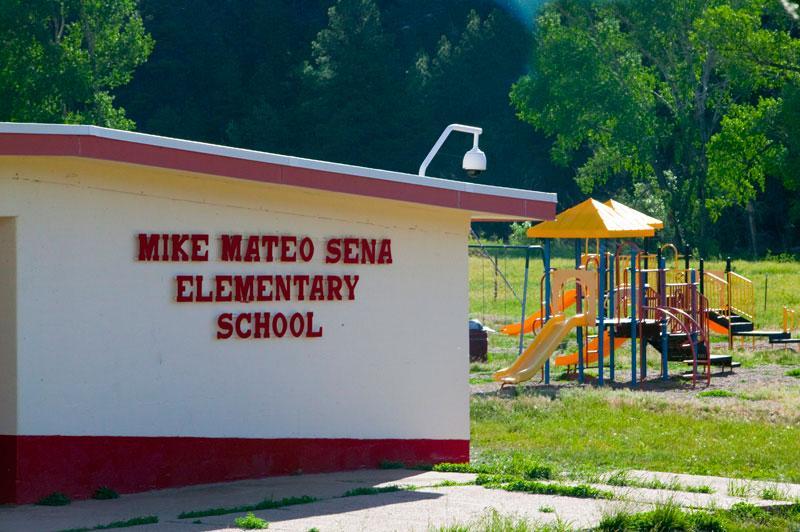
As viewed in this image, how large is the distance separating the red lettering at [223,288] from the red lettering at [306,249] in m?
0.82

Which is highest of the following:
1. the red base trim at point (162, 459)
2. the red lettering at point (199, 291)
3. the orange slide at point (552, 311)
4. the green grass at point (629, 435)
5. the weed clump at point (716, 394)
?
the red lettering at point (199, 291)

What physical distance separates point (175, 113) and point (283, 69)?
29.2 feet

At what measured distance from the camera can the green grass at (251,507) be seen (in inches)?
408

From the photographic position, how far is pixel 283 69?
7819 cm

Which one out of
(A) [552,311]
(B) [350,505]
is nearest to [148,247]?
(B) [350,505]

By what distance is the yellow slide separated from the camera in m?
22.5

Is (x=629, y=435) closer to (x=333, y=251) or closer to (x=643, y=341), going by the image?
(x=333, y=251)

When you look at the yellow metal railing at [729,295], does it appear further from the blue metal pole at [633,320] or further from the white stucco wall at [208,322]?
the white stucco wall at [208,322]

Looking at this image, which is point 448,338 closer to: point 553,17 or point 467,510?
point 467,510

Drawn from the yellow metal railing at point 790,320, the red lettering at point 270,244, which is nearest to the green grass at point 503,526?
the red lettering at point 270,244

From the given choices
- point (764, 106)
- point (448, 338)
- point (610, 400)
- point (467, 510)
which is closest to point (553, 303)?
point (610, 400)

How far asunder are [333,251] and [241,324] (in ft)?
4.03

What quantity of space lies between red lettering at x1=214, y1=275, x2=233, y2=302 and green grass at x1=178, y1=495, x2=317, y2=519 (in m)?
2.15

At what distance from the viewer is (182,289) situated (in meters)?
12.1
